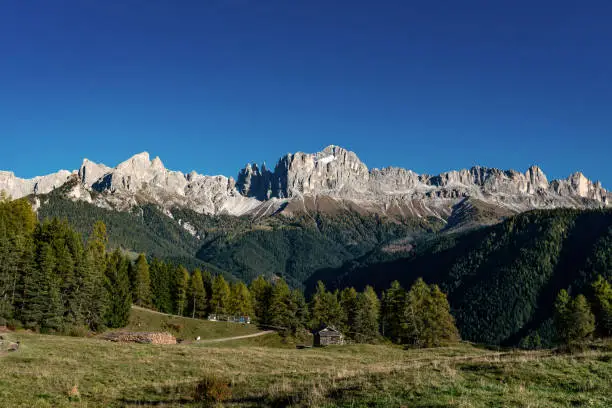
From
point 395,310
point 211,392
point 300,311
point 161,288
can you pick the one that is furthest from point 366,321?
point 211,392

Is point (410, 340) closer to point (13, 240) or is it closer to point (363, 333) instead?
point (363, 333)

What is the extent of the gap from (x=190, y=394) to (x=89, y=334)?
55.8 metres

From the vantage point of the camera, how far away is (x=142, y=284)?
104062mm

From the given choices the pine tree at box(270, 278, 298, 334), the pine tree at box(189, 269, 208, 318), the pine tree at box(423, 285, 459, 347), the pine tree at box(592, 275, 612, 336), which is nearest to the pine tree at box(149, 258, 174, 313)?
the pine tree at box(189, 269, 208, 318)

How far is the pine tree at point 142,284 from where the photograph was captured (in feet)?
341

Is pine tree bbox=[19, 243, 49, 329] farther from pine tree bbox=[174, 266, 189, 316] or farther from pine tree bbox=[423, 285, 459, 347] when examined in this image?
pine tree bbox=[423, 285, 459, 347]

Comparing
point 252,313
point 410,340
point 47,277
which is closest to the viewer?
point 47,277

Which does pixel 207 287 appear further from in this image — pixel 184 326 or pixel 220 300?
pixel 184 326

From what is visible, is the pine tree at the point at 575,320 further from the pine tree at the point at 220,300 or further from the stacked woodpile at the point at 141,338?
the pine tree at the point at 220,300

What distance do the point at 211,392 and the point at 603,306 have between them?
87782mm

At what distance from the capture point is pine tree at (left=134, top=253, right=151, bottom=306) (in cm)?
10388

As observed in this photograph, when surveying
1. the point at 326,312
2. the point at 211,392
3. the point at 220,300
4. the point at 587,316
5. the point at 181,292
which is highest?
the point at 181,292

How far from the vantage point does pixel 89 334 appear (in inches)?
2827

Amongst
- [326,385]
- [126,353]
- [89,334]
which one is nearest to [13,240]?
[89,334]
